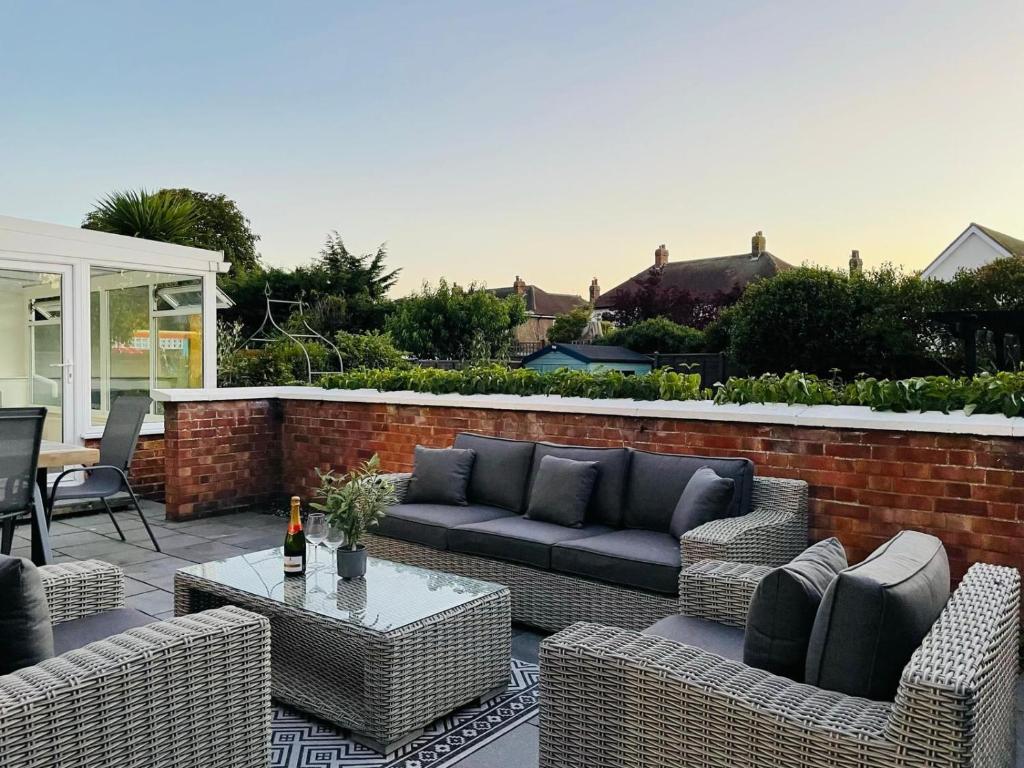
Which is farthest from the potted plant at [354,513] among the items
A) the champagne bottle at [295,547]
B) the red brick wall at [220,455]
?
the red brick wall at [220,455]

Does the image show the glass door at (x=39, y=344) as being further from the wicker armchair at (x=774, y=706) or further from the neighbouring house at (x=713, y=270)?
the neighbouring house at (x=713, y=270)

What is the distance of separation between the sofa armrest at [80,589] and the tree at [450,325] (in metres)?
15.7

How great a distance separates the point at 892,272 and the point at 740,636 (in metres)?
17.5

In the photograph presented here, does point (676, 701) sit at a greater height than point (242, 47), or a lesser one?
lesser

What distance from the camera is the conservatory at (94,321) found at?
22.5 feet

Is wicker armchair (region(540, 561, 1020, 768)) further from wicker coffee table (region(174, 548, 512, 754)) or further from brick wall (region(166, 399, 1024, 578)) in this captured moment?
brick wall (region(166, 399, 1024, 578))

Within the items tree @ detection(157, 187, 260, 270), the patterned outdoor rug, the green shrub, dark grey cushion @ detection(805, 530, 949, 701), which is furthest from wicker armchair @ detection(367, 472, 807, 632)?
tree @ detection(157, 187, 260, 270)

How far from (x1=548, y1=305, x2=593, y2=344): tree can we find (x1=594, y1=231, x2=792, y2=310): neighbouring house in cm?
320

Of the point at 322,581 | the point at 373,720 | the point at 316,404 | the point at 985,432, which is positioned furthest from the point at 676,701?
the point at 316,404

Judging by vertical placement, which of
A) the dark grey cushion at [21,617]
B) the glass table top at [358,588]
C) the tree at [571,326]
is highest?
the tree at [571,326]

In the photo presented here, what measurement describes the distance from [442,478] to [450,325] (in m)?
14.4

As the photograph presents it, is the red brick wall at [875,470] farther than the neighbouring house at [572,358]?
No

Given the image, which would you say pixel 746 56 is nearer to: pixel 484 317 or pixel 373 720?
pixel 373 720

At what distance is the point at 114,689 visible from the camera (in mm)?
1797
